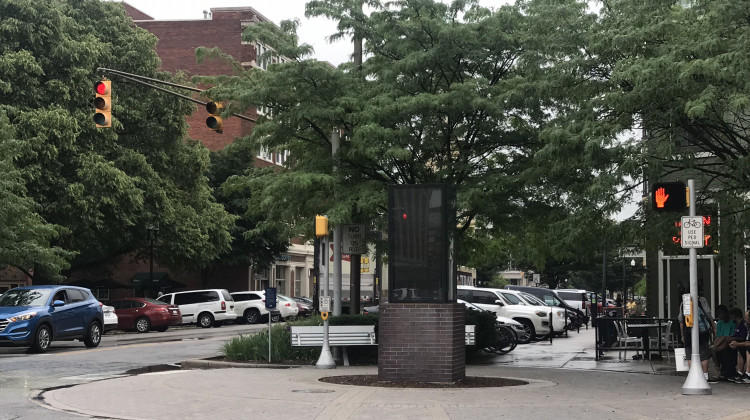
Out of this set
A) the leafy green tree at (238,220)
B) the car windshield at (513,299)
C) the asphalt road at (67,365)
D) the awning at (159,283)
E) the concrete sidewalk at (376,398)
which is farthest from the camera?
the leafy green tree at (238,220)

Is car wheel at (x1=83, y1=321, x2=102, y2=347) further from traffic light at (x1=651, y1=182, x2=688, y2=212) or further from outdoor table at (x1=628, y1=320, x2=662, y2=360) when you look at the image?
traffic light at (x1=651, y1=182, x2=688, y2=212)

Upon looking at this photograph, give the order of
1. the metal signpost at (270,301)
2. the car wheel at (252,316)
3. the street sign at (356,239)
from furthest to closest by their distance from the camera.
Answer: the car wheel at (252,316)
the street sign at (356,239)
the metal signpost at (270,301)

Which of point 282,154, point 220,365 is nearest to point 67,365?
point 220,365

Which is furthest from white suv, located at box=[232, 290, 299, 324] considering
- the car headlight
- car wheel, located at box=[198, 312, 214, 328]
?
the car headlight

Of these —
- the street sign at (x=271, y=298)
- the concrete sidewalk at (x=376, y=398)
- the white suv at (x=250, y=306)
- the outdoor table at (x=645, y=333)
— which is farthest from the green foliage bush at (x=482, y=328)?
the white suv at (x=250, y=306)

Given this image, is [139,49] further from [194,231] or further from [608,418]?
[608,418]

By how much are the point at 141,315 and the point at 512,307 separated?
52.9 ft

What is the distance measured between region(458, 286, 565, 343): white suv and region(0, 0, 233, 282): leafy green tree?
13585 millimetres

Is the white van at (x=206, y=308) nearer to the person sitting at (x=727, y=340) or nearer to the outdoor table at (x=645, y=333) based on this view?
the outdoor table at (x=645, y=333)

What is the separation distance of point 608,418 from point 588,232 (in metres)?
5.79

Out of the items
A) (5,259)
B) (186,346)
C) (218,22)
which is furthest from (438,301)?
(218,22)

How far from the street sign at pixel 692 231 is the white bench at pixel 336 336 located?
5.91 meters

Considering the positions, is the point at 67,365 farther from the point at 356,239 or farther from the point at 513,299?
the point at 513,299

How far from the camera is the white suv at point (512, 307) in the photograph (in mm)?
31797
